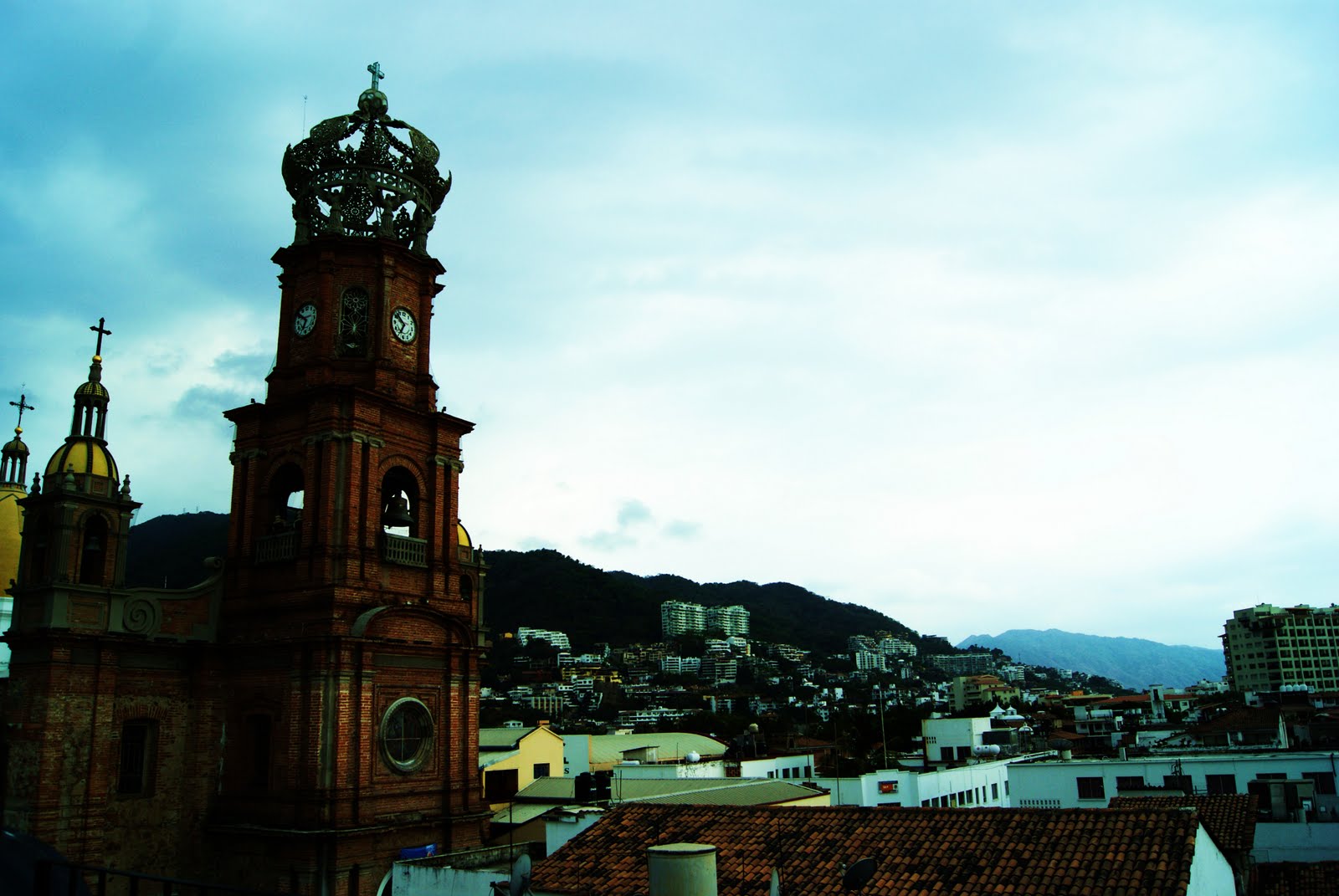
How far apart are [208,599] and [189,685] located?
2184 millimetres

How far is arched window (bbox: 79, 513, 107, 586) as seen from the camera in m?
24.3

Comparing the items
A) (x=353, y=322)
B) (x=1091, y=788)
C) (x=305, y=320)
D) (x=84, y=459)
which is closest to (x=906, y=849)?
(x=353, y=322)

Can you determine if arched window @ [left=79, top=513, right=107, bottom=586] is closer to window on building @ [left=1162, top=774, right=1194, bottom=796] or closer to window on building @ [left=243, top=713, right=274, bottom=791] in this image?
window on building @ [left=243, top=713, right=274, bottom=791]

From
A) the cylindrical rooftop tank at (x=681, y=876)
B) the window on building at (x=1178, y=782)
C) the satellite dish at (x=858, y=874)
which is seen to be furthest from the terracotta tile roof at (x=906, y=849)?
the window on building at (x=1178, y=782)

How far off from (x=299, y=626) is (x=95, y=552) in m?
5.38

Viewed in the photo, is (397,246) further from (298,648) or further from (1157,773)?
(1157,773)

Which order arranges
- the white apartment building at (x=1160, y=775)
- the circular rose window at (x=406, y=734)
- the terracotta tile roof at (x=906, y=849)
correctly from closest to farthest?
1. the terracotta tile roof at (x=906, y=849)
2. the circular rose window at (x=406, y=734)
3. the white apartment building at (x=1160, y=775)

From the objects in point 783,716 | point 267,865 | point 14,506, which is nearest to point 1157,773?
point 267,865

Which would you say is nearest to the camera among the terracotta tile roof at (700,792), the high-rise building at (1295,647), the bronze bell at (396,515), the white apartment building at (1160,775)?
the bronze bell at (396,515)

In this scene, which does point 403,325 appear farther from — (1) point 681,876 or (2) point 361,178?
(1) point 681,876

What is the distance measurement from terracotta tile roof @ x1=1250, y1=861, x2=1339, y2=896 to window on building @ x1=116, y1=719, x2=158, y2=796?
2744cm

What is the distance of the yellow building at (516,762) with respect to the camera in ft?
152

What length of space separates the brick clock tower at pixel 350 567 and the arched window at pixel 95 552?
2948 millimetres

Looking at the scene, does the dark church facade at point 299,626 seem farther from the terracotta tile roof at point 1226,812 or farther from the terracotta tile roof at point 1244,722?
the terracotta tile roof at point 1244,722
